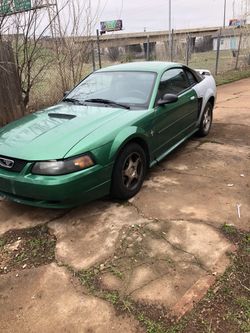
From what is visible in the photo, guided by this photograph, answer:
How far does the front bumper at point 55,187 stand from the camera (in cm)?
339

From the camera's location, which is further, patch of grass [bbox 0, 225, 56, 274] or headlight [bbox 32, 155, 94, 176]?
headlight [bbox 32, 155, 94, 176]

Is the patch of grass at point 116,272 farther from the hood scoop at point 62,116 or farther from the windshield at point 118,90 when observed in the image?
the windshield at point 118,90

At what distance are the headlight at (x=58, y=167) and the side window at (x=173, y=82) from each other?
1815mm

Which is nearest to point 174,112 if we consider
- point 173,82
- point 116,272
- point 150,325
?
point 173,82

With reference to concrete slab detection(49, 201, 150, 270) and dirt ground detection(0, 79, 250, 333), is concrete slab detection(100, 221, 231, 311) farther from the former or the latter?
concrete slab detection(49, 201, 150, 270)

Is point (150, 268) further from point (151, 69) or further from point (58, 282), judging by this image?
point (151, 69)

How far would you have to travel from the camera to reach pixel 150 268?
298 cm

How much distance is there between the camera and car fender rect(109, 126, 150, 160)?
3758 millimetres

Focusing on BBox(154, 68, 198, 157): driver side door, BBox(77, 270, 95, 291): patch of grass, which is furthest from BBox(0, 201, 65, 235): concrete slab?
BBox(154, 68, 198, 157): driver side door

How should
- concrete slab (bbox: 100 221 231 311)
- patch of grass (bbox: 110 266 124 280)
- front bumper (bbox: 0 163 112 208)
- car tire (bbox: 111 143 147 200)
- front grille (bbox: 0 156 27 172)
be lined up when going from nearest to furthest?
concrete slab (bbox: 100 221 231 311) → patch of grass (bbox: 110 266 124 280) → front bumper (bbox: 0 163 112 208) → front grille (bbox: 0 156 27 172) → car tire (bbox: 111 143 147 200)

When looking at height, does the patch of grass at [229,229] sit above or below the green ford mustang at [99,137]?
below

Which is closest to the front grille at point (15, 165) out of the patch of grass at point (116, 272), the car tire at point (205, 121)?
the patch of grass at point (116, 272)

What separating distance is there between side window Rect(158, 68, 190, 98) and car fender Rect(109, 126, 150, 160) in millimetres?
794

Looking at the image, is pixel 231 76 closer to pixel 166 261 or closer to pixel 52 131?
pixel 52 131
